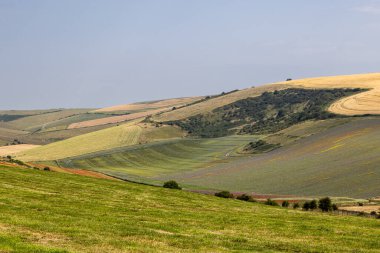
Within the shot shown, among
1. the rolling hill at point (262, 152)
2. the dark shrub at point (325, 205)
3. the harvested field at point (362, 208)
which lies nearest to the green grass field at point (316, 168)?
the rolling hill at point (262, 152)

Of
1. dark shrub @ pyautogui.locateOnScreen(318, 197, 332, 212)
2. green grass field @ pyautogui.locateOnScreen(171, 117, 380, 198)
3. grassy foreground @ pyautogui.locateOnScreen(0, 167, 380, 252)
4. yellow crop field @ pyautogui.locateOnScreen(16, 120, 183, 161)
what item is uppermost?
grassy foreground @ pyautogui.locateOnScreen(0, 167, 380, 252)

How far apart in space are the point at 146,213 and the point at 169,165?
10821cm

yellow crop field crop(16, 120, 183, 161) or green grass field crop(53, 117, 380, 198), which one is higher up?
yellow crop field crop(16, 120, 183, 161)

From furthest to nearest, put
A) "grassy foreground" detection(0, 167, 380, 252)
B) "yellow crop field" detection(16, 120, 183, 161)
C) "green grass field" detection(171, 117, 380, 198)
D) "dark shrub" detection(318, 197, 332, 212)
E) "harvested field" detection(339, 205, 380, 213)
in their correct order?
"yellow crop field" detection(16, 120, 183, 161)
"green grass field" detection(171, 117, 380, 198)
"harvested field" detection(339, 205, 380, 213)
"dark shrub" detection(318, 197, 332, 212)
"grassy foreground" detection(0, 167, 380, 252)

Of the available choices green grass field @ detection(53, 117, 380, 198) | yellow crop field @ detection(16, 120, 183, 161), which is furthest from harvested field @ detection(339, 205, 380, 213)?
yellow crop field @ detection(16, 120, 183, 161)

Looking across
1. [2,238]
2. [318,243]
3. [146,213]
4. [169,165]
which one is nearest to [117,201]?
[146,213]

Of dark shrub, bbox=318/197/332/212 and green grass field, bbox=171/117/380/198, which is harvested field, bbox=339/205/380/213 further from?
green grass field, bbox=171/117/380/198

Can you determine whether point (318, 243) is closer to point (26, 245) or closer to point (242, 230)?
point (242, 230)

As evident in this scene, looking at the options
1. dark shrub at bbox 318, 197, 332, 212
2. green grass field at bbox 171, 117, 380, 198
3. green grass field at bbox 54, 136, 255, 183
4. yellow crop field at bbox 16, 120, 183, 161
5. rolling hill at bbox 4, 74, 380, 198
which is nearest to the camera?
dark shrub at bbox 318, 197, 332, 212

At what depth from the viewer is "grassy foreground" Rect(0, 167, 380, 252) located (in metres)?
24.8

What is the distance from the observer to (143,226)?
3036cm

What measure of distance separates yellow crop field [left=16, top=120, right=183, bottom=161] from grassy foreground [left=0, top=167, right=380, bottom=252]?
11696cm

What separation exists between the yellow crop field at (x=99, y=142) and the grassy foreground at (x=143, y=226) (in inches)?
4605

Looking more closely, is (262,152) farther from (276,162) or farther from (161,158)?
(161,158)
